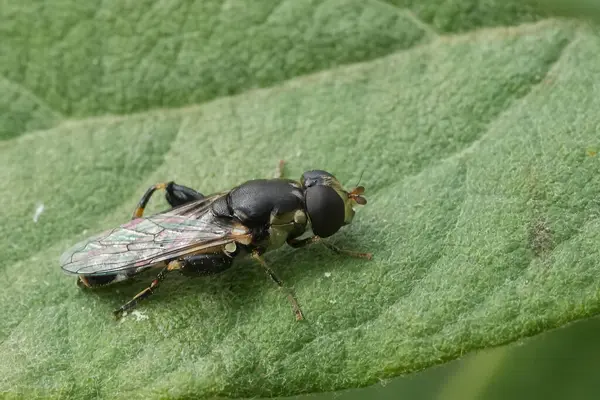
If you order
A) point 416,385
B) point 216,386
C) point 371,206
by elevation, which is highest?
point 371,206

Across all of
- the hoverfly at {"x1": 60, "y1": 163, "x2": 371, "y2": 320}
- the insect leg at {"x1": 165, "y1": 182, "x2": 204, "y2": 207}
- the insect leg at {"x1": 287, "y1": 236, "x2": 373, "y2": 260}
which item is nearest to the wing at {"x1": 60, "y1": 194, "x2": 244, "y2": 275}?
the hoverfly at {"x1": 60, "y1": 163, "x2": 371, "y2": 320}

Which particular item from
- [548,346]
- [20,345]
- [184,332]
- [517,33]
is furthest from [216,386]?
[517,33]

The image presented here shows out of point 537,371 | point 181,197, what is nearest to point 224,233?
point 181,197

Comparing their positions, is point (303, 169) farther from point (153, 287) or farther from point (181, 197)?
point (153, 287)

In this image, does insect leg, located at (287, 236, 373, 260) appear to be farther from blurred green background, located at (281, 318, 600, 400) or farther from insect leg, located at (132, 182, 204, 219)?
blurred green background, located at (281, 318, 600, 400)

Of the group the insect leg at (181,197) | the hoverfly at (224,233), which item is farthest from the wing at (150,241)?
the insect leg at (181,197)

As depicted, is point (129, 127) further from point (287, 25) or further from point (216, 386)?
point (216, 386)
